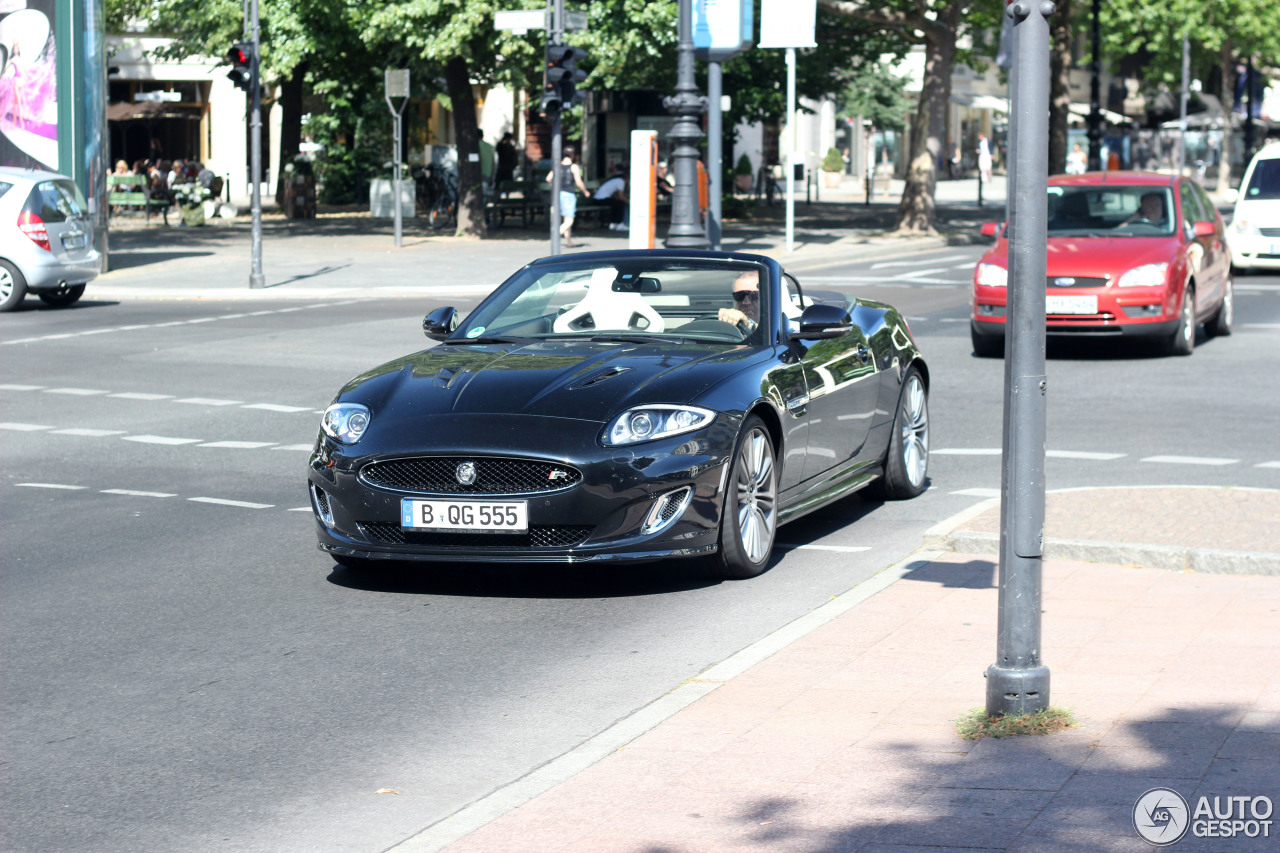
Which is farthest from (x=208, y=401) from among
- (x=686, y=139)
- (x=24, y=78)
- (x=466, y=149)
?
(x=466, y=149)

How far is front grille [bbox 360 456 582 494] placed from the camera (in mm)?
7012

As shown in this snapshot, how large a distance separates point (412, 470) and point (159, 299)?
18.4 meters

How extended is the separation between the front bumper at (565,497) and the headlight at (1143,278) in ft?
31.6

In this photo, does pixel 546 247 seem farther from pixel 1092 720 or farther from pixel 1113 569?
pixel 1092 720

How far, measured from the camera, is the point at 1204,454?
11.1 metres

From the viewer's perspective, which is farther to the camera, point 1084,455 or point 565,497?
point 1084,455

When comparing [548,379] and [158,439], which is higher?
[548,379]

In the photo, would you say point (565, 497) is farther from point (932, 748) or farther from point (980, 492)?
point (980, 492)

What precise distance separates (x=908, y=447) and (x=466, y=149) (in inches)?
1076

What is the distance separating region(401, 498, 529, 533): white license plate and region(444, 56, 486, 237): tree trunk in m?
28.3

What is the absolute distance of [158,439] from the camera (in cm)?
1186

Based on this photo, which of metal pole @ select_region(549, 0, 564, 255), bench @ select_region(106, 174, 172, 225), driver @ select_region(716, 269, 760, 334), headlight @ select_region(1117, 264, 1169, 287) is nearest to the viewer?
driver @ select_region(716, 269, 760, 334)

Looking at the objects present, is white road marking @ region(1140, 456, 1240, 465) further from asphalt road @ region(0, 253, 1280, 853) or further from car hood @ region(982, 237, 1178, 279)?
car hood @ region(982, 237, 1178, 279)

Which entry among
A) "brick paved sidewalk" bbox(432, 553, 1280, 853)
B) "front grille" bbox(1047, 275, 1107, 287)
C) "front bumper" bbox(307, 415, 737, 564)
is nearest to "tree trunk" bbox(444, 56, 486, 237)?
"front grille" bbox(1047, 275, 1107, 287)
